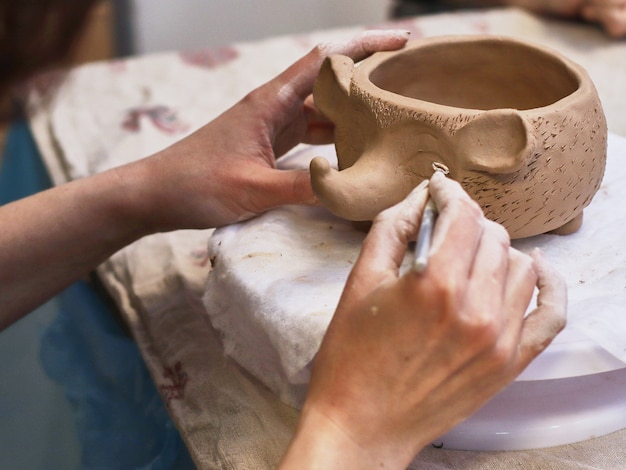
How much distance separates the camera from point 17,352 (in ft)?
3.46

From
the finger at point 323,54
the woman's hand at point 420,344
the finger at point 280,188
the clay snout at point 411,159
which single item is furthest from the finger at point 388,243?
the finger at point 323,54

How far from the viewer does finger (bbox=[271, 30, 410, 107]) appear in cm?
91

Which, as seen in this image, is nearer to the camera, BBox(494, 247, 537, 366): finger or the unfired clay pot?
BBox(494, 247, 537, 366): finger

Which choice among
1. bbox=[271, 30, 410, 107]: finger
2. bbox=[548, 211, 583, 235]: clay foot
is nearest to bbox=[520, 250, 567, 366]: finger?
bbox=[548, 211, 583, 235]: clay foot

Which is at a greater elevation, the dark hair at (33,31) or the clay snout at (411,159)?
the dark hair at (33,31)

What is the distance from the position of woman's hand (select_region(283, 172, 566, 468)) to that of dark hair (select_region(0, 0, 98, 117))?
11.0 inches

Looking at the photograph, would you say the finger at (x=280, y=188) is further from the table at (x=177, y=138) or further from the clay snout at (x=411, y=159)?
the table at (x=177, y=138)

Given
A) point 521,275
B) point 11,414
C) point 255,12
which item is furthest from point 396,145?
point 255,12

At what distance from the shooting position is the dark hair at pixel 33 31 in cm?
44

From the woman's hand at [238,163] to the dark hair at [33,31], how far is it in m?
0.40

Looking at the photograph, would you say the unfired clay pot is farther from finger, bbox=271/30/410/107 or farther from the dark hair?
the dark hair

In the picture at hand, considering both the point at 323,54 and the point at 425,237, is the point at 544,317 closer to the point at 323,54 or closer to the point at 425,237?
the point at 425,237

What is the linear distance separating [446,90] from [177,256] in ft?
1.55

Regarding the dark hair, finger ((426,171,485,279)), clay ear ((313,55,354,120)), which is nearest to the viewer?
the dark hair
